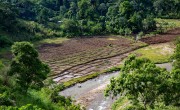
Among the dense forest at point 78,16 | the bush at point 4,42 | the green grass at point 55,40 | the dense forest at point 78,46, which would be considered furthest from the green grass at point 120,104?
the green grass at point 55,40

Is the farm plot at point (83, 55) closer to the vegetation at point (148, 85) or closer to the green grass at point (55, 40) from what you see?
the green grass at point (55, 40)

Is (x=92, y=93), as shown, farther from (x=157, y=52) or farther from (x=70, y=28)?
(x=70, y=28)

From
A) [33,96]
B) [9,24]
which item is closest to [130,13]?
[9,24]

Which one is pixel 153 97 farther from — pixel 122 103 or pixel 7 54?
pixel 7 54

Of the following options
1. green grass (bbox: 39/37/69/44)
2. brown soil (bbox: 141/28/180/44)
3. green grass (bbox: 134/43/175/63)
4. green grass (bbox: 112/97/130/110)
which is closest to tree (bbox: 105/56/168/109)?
green grass (bbox: 112/97/130/110)

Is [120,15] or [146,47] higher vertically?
[120,15]

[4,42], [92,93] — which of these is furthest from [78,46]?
[92,93]

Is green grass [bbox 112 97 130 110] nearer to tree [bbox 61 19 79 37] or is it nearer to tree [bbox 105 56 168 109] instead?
tree [bbox 105 56 168 109]
